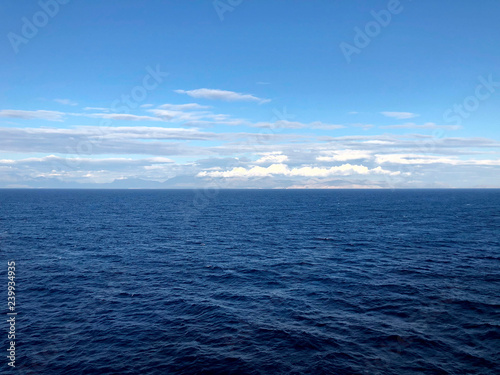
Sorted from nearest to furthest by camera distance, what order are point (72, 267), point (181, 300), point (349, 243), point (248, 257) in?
point (181, 300) → point (72, 267) → point (248, 257) → point (349, 243)

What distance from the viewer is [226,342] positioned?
32781 mm

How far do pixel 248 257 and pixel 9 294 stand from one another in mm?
41225

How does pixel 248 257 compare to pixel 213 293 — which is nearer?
pixel 213 293

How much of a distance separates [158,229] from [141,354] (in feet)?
250

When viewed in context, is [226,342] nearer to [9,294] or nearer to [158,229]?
[9,294]

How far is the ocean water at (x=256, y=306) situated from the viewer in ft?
97.0

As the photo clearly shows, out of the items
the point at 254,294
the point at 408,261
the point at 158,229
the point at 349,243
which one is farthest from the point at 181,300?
the point at 158,229

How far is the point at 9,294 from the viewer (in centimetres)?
4441

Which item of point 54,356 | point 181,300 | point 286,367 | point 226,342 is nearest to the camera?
point 286,367

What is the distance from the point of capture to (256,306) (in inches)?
1639

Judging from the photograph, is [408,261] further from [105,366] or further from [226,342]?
[105,366]

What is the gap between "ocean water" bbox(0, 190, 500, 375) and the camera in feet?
97.0

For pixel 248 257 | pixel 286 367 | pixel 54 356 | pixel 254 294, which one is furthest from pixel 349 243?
pixel 54 356

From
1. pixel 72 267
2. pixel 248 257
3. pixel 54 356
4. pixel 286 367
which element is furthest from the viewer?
pixel 248 257
